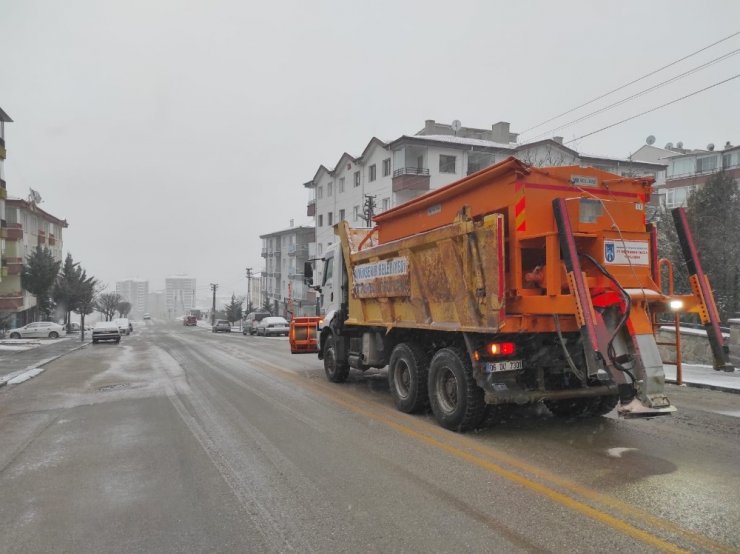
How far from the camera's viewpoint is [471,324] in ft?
20.4

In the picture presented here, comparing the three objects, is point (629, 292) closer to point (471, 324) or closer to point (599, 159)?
point (471, 324)

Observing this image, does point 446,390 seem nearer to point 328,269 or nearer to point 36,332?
point 328,269

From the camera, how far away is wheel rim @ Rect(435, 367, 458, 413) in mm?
6727

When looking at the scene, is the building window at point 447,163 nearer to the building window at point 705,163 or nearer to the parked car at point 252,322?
the parked car at point 252,322

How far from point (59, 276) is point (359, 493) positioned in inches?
2181

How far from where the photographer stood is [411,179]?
122 feet

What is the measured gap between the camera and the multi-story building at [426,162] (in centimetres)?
3706

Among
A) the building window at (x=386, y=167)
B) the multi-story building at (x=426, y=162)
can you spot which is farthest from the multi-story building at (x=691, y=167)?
the building window at (x=386, y=167)

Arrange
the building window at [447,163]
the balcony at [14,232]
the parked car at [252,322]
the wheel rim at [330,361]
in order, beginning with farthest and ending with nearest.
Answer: the parked car at [252,322] → the balcony at [14,232] → the building window at [447,163] → the wheel rim at [330,361]

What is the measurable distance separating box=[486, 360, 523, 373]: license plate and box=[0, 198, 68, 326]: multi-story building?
43.7m

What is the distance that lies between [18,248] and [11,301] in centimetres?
474

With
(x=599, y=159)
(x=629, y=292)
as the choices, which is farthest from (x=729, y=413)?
(x=599, y=159)

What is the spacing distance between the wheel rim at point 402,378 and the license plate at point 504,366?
183cm

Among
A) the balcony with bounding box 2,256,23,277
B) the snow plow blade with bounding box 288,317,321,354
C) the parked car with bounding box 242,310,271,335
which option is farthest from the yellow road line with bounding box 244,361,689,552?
the balcony with bounding box 2,256,23,277
